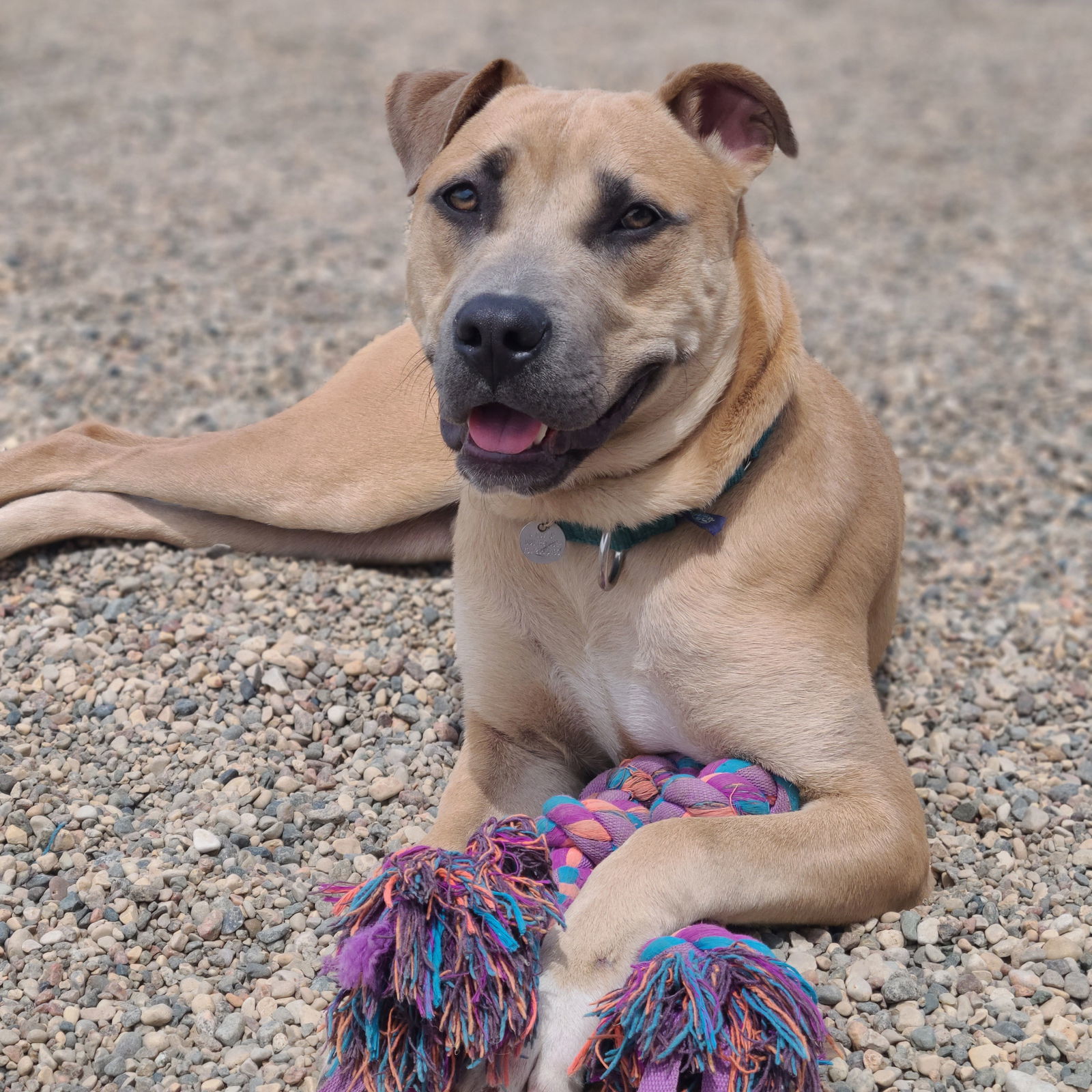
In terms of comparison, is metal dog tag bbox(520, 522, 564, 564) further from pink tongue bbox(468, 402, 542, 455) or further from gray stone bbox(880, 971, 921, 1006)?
gray stone bbox(880, 971, 921, 1006)

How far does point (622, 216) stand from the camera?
305 centimetres

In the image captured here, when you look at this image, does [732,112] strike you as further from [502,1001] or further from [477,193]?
[502,1001]

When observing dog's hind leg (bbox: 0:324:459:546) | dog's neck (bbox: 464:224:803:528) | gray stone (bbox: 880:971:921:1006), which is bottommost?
gray stone (bbox: 880:971:921:1006)

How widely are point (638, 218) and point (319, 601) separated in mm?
1880

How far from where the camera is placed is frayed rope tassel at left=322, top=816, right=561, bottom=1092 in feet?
7.94

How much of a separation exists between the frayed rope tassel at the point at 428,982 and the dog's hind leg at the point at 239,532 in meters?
2.05

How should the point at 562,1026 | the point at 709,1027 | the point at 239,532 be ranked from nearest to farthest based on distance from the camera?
the point at 709,1027, the point at 562,1026, the point at 239,532

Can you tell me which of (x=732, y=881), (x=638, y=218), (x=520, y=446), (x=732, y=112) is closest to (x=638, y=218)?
(x=638, y=218)

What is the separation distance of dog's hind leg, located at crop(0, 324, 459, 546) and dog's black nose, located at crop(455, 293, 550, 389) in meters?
1.38

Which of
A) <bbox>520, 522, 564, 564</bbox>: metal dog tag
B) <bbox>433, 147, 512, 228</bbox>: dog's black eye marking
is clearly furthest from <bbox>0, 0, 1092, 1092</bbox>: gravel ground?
<bbox>433, 147, 512, 228</bbox>: dog's black eye marking

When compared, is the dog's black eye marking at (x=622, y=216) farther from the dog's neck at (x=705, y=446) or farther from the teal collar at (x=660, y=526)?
the teal collar at (x=660, y=526)

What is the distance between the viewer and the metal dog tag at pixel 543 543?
10.6ft

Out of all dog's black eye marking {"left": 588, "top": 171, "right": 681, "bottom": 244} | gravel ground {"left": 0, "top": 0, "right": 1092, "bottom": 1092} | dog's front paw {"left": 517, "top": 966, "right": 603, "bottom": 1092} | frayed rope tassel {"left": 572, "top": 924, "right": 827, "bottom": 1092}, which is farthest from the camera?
dog's black eye marking {"left": 588, "top": 171, "right": 681, "bottom": 244}

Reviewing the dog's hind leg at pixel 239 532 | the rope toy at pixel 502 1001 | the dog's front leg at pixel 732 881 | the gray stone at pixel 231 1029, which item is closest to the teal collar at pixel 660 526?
the dog's front leg at pixel 732 881
